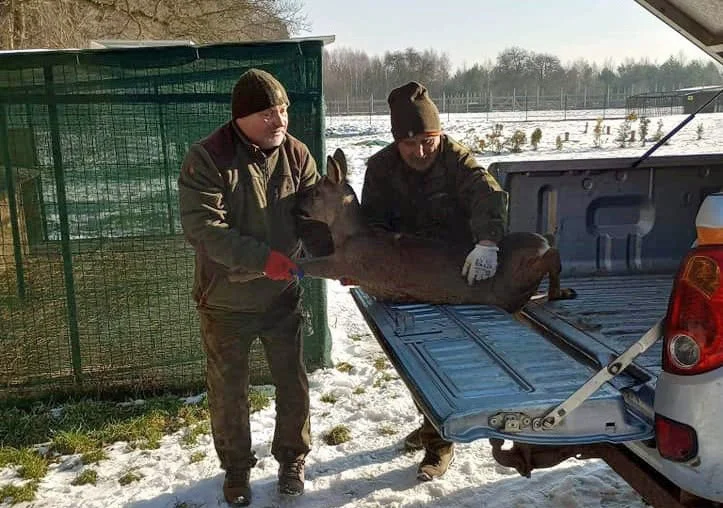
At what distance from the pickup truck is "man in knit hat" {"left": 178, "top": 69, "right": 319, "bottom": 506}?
0.60 meters

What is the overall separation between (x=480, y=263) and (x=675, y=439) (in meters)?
1.94

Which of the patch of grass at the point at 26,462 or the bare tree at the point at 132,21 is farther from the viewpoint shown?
the bare tree at the point at 132,21

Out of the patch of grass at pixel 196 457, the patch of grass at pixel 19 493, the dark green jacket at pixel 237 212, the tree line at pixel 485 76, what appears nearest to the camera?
the dark green jacket at pixel 237 212

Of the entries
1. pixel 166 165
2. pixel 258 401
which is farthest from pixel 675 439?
pixel 166 165

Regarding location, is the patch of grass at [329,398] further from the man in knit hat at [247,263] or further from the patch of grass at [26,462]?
the patch of grass at [26,462]

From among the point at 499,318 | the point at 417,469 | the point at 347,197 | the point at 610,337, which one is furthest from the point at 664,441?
the point at 347,197

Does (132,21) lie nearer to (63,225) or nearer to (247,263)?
(63,225)

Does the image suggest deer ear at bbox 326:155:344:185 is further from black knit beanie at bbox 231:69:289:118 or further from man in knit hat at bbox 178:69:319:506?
black knit beanie at bbox 231:69:289:118

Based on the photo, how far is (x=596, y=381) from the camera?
2.38 metres

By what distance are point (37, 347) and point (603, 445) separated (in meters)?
4.70

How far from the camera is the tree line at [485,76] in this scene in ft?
181

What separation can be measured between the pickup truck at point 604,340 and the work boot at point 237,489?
123cm

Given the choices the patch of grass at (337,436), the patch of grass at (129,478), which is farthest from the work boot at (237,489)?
the patch of grass at (337,436)

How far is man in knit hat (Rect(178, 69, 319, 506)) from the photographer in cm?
379
